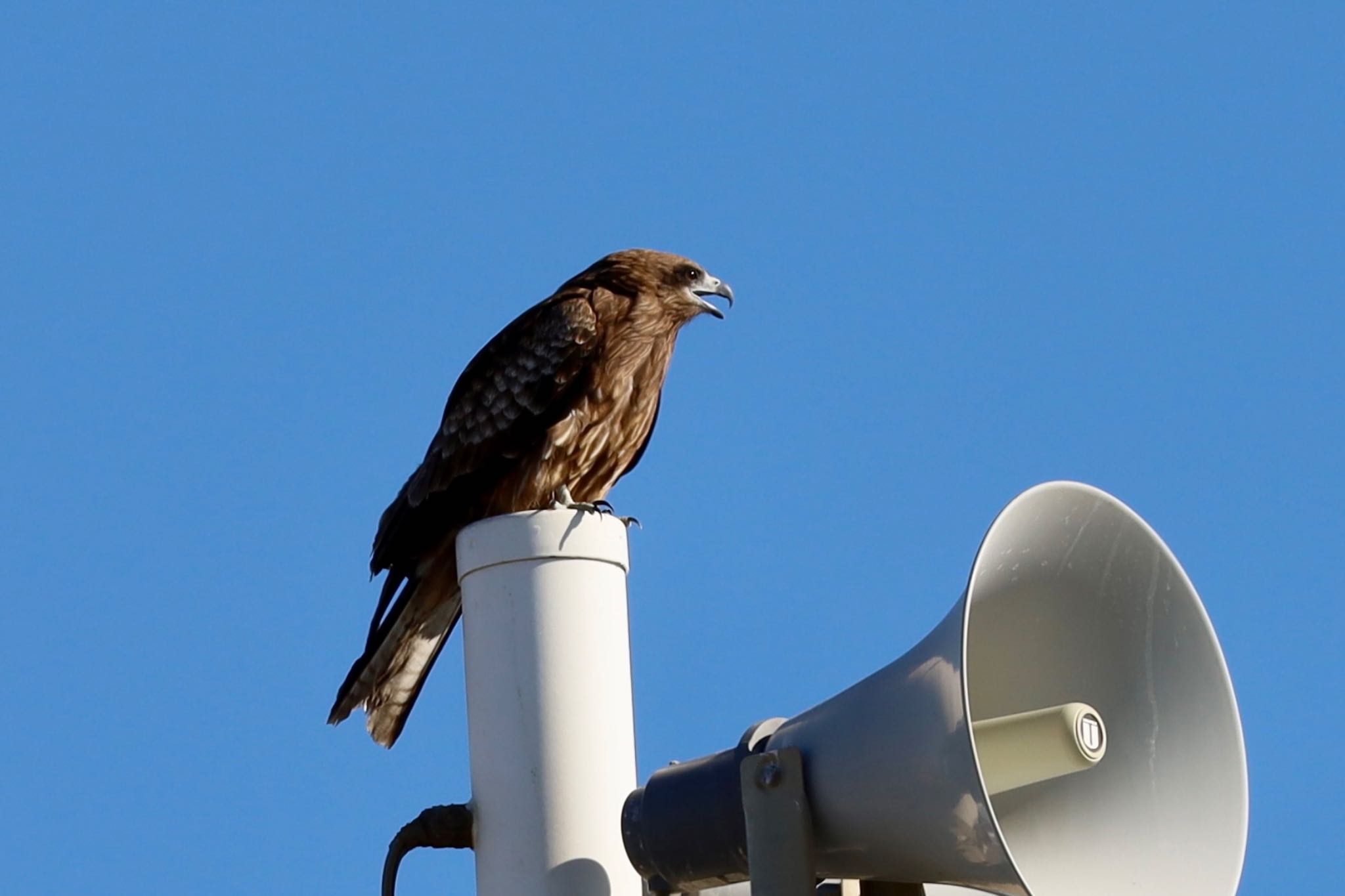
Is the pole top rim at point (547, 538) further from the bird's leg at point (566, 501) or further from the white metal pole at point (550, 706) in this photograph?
the bird's leg at point (566, 501)

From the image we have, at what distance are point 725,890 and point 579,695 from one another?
502 mm

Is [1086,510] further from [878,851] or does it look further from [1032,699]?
[878,851]

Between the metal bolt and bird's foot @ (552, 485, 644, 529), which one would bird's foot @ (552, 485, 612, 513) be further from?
the metal bolt

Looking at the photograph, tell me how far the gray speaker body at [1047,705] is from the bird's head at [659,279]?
3.45m

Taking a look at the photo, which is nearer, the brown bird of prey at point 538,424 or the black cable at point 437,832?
the black cable at point 437,832

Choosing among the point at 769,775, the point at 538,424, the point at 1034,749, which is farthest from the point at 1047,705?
the point at 538,424

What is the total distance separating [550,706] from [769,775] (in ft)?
Result: 2.70

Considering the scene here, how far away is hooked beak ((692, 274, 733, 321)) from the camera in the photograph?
7117 mm

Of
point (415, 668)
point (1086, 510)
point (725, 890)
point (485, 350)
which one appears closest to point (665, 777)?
point (725, 890)

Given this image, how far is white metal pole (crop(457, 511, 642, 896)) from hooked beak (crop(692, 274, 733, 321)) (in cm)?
315

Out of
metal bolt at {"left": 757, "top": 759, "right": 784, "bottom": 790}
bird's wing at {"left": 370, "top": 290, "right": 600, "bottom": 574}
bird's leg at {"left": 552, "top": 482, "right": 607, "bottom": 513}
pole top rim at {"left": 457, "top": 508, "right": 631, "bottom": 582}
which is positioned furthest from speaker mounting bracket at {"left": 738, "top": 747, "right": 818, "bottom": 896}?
bird's wing at {"left": 370, "top": 290, "right": 600, "bottom": 574}

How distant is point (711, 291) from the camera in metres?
7.21

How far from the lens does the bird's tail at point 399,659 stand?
5.79m

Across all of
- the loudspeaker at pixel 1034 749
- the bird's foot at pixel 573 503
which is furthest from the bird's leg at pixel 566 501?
the loudspeaker at pixel 1034 749
